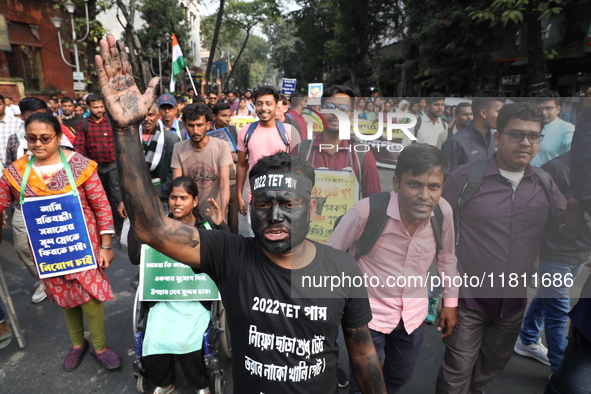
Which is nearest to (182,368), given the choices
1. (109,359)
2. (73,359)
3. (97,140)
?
(109,359)

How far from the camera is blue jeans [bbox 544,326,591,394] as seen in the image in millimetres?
1818

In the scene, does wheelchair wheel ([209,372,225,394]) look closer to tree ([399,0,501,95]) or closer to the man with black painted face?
the man with black painted face

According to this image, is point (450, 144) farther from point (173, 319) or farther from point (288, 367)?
point (173, 319)

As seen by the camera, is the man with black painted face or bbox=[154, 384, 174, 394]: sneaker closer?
the man with black painted face

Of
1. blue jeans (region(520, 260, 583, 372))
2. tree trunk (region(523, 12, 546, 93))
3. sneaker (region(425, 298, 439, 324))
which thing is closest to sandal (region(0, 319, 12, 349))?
sneaker (region(425, 298, 439, 324))

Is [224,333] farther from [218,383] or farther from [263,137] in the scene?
[263,137]

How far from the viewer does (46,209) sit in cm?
258

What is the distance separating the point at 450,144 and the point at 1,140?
5262 mm

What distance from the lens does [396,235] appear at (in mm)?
1976

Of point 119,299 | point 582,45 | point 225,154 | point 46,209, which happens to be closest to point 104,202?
point 46,209

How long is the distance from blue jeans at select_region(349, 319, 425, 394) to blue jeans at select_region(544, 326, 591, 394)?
2.21 ft

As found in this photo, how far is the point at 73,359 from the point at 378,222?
2.58 m

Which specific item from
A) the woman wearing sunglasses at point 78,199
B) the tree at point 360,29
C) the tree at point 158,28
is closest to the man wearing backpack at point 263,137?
the woman wearing sunglasses at point 78,199

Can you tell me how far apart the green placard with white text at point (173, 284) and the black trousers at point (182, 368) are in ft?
1.21
